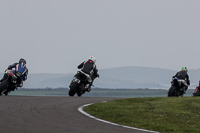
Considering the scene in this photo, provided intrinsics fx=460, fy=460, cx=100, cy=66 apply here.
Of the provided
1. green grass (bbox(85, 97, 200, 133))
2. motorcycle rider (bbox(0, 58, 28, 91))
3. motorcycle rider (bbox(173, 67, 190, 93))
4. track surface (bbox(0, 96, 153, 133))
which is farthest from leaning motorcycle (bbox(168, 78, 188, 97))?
track surface (bbox(0, 96, 153, 133))

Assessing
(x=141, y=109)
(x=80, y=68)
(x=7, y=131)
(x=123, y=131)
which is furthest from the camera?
(x=80, y=68)

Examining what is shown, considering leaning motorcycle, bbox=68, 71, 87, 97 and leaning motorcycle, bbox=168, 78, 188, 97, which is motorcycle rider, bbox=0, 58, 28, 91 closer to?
leaning motorcycle, bbox=68, 71, 87, 97

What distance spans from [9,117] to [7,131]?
293cm

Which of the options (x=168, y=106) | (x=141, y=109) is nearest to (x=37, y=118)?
(x=141, y=109)

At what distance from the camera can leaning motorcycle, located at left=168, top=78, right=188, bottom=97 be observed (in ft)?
85.6

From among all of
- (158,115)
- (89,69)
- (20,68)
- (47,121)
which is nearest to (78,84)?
(89,69)

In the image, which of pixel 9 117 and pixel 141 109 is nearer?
pixel 9 117

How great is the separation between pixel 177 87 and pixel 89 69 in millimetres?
5152

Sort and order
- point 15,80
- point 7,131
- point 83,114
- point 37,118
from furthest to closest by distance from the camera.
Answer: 1. point 15,80
2. point 83,114
3. point 37,118
4. point 7,131

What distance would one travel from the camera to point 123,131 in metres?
11.4

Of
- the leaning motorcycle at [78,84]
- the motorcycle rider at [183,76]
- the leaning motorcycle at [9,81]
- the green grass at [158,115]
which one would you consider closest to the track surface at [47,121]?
the green grass at [158,115]

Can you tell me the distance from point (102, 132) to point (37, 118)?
309 cm

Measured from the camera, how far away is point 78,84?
2547 centimetres

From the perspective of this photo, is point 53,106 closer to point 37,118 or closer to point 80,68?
point 37,118
